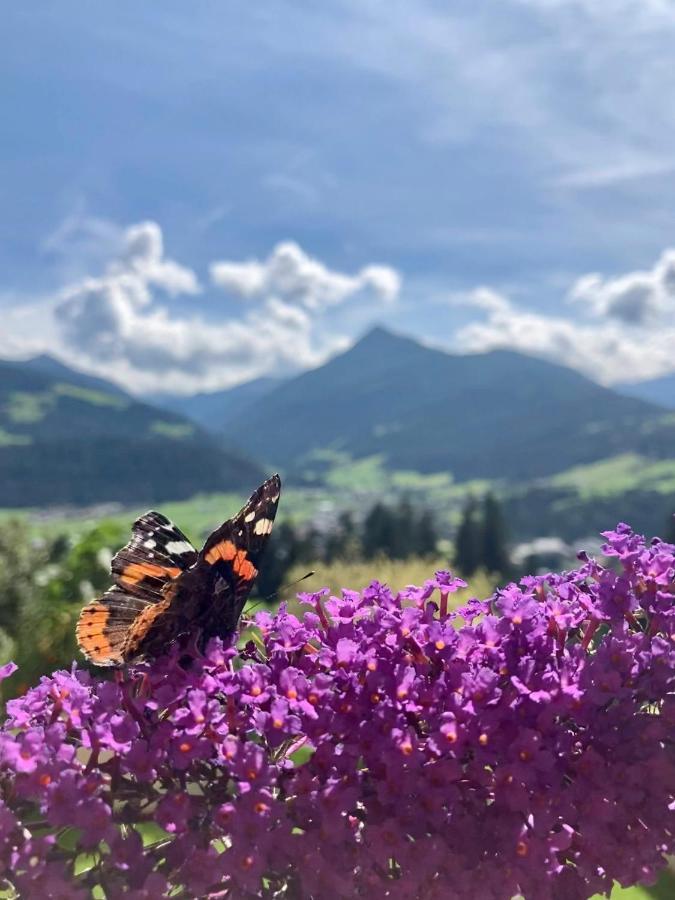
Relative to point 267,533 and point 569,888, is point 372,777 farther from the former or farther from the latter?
point 267,533

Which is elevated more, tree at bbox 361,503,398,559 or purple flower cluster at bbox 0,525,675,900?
purple flower cluster at bbox 0,525,675,900

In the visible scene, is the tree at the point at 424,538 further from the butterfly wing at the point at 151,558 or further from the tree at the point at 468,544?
the butterfly wing at the point at 151,558

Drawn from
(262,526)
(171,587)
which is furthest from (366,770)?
(262,526)

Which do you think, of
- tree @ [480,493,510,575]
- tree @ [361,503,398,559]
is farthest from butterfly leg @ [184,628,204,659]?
tree @ [480,493,510,575]

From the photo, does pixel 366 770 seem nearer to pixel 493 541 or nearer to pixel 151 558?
pixel 151 558

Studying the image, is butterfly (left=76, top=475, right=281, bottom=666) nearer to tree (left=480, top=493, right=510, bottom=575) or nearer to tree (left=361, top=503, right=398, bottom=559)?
tree (left=361, top=503, right=398, bottom=559)

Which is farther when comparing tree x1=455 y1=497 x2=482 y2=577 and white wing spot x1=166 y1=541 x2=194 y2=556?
tree x1=455 y1=497 x2=482 y2=577

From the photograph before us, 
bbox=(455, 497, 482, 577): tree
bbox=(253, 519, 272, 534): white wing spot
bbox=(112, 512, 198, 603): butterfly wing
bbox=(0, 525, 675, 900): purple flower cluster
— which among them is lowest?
bbox=(455, 497, 482, 577): tree
